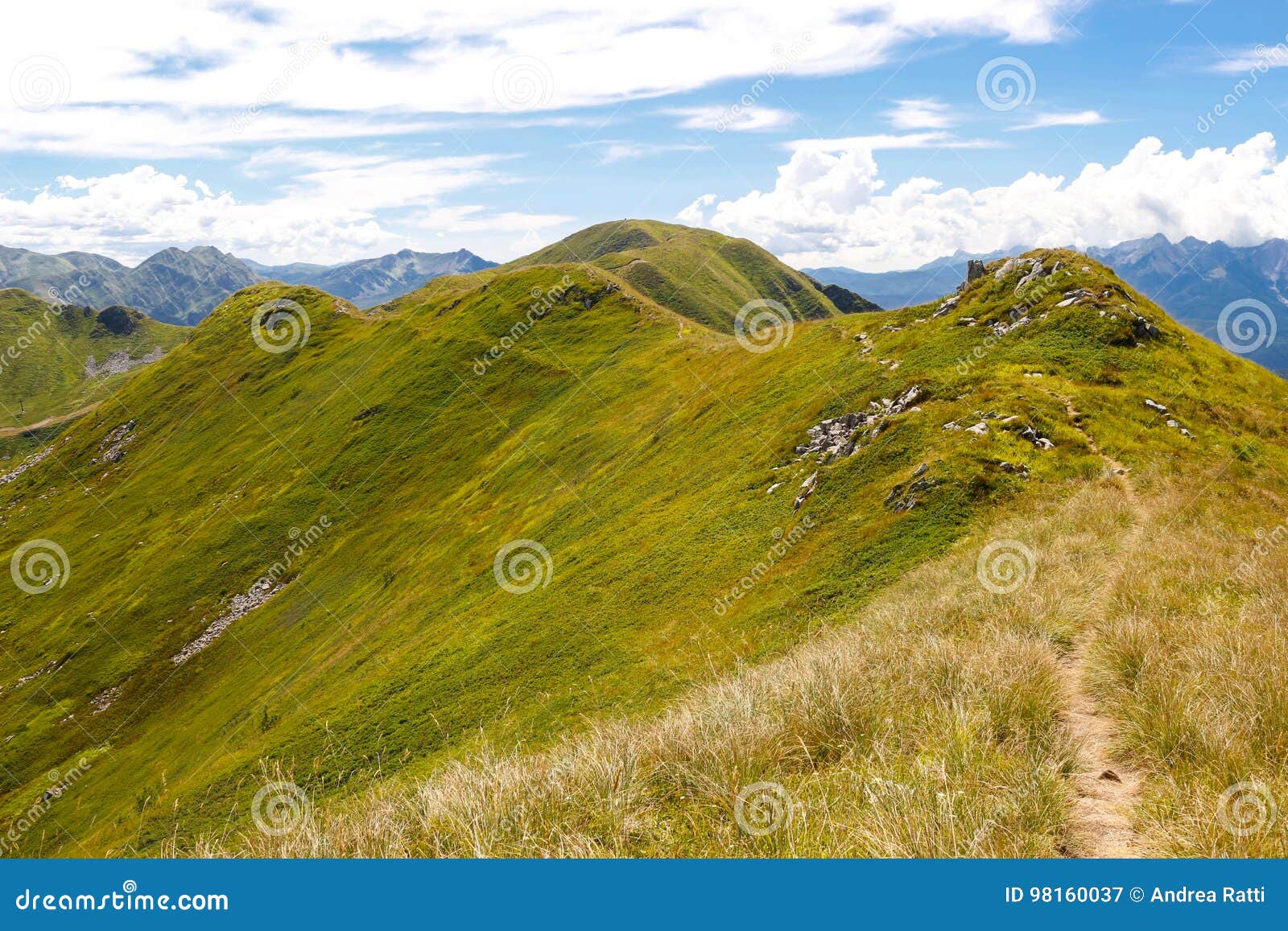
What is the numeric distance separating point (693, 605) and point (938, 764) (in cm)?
2496

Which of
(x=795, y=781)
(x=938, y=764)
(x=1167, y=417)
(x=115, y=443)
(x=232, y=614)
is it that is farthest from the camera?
(x=115, y=443)

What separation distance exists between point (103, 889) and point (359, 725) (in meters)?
39.3

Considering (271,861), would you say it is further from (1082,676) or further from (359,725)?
(359,725)

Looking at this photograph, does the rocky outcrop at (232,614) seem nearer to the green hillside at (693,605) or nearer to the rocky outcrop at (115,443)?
the green hillside at (693,605)

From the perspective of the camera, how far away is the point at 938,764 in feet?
24.4

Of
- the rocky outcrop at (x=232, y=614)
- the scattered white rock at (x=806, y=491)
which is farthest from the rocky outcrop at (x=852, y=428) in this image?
the rocky outcrop at (x=232, y=614)

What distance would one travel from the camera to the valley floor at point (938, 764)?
21.1 feet

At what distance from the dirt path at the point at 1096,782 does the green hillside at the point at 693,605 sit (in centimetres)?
9

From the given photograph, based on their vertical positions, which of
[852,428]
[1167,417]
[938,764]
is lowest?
[938,764]

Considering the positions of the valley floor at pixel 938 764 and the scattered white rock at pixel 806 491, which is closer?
the valley floor at pixel 938 764

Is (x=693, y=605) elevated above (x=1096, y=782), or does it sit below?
below

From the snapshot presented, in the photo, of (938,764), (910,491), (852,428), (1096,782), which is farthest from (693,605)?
(938,764)

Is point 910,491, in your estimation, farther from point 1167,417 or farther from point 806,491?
point 1167,417

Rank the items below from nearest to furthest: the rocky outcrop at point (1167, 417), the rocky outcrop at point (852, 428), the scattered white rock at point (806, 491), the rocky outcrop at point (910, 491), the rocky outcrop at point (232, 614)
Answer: the rocky outcrop at point (910, 491), the rocky outcrop at point (1167, 417), the scattered white rock at point (806, 491), the rocky outcrop at point (852, 428), the rocky outcrop at point (232, 614)
